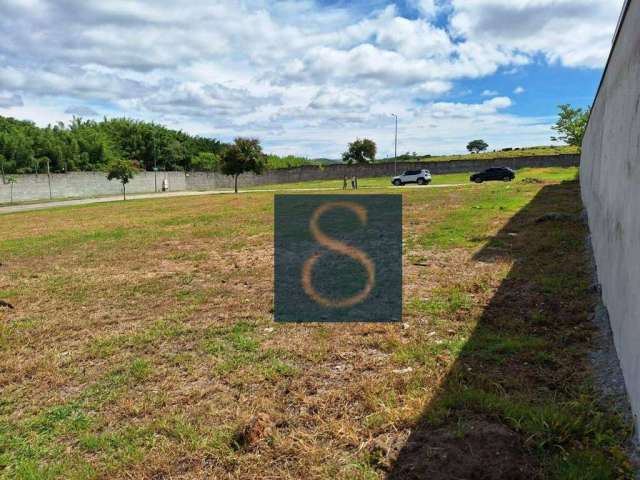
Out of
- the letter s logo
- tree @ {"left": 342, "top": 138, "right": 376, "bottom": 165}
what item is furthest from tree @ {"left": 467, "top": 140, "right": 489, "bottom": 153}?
the letter s logo

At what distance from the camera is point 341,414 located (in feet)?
9.71

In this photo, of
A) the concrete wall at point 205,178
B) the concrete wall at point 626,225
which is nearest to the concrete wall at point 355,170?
the concrete wall at point 205,178

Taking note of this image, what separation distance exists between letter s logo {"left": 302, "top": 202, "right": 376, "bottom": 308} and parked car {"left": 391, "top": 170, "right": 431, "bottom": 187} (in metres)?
27.2

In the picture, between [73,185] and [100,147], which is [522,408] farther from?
[100,147]

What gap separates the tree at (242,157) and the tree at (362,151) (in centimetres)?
3736

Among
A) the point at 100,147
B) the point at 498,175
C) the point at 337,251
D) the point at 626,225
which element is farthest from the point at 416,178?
the point at 100,147

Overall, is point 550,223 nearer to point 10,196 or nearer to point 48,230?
point 48,230

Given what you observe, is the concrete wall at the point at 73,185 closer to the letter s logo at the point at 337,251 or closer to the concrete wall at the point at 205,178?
the concrete wall at the point at 205,178

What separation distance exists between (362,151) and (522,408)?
71.3 m

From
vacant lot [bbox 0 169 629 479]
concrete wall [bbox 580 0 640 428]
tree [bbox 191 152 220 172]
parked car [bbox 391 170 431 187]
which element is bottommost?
vacant lot [bbox 0 169 629 479]

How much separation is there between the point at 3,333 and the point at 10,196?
40244 mm

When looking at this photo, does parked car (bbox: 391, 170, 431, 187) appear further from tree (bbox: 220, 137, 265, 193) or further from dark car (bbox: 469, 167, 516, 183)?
tree (bbox: 220, 137, 265, 193)

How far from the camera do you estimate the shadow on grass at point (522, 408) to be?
2.32 metres

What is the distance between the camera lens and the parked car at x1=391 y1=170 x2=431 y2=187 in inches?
1474
